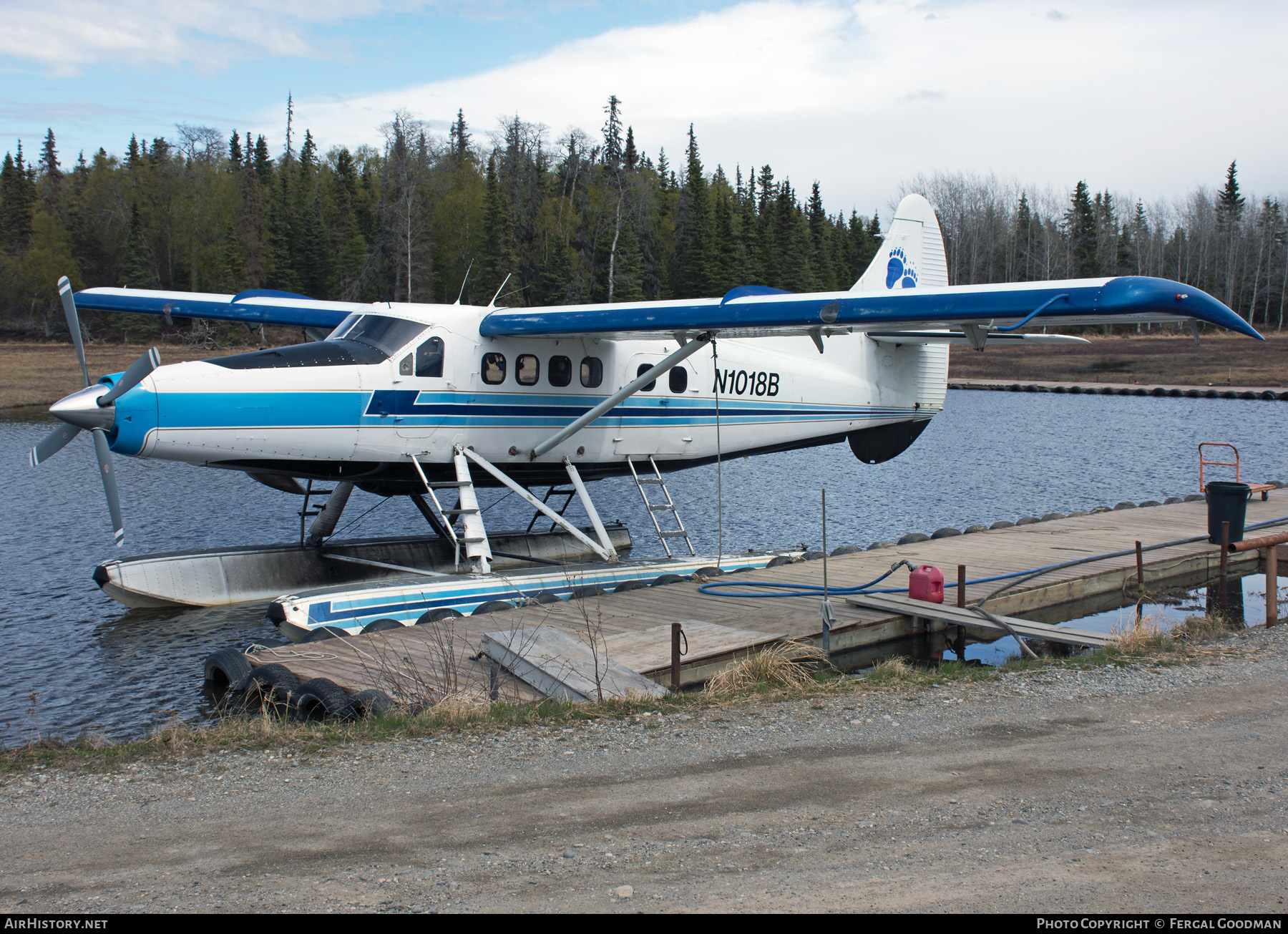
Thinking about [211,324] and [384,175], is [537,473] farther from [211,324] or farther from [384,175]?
[384,175]

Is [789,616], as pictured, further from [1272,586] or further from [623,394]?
[1272,586]

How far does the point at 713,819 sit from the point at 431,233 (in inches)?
2532

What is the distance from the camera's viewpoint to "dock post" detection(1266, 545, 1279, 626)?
30.3 feet

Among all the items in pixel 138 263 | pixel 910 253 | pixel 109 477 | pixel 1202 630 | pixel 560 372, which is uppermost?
pixel 138 263

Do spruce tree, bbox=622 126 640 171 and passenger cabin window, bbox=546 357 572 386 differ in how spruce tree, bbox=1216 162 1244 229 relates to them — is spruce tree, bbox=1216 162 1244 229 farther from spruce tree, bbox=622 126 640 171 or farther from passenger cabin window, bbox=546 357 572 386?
passenger cabin window, bbox=546 357 572 386

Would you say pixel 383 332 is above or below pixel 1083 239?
below

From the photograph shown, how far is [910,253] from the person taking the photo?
14.7 m

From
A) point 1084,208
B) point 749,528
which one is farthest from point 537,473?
point 1084,208

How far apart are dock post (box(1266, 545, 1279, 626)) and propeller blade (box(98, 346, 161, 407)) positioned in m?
10.4

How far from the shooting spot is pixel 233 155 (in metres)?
94.5

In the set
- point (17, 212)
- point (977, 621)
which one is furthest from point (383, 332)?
point (17, 212)

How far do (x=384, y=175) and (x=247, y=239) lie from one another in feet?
38.2

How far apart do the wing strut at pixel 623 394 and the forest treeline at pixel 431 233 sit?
40688mm

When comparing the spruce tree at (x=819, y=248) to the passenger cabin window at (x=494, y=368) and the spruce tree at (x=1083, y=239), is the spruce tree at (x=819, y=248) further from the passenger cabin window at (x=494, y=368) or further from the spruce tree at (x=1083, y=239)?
the passenger cabin window at (x=494, y=368)
